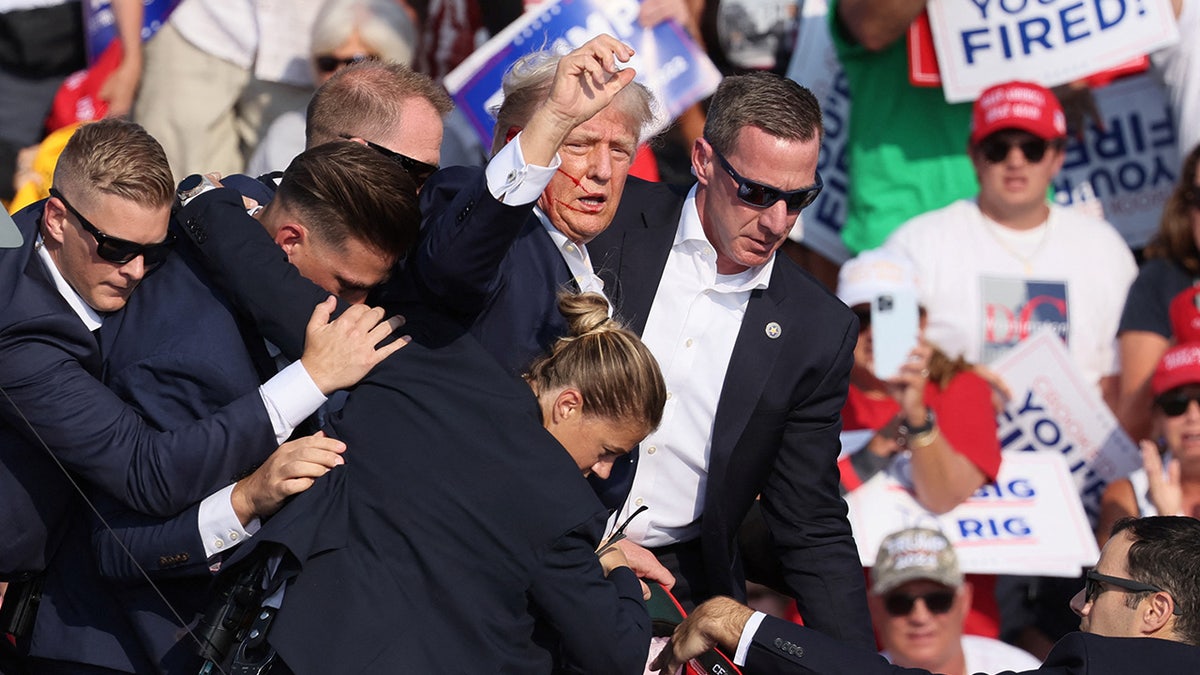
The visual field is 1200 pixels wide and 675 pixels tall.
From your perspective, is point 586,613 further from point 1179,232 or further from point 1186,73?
point 1186,73

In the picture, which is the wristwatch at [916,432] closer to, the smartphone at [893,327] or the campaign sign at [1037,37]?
the smartphone at [893,327]

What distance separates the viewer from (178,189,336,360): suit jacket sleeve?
4.01 meters

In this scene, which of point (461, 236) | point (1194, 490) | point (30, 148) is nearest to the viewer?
point (461, 236)

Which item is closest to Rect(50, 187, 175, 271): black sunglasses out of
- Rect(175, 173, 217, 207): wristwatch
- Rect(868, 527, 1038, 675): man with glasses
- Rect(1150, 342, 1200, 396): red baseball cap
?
Rect(175, 173, 217, 207): wristwatch

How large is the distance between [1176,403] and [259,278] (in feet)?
12.7

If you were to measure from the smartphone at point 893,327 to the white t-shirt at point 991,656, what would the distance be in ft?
3.41

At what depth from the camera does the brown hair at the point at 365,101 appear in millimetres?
4846

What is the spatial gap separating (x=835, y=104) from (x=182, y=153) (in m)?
2.71

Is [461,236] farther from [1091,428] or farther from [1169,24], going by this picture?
[1169,24]

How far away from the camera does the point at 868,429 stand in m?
6.67

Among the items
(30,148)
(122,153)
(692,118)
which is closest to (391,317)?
(122,153)

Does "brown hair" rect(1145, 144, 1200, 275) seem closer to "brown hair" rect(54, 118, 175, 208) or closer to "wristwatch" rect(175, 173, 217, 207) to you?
"wristwatch" rect(175, 173, 217, 207)

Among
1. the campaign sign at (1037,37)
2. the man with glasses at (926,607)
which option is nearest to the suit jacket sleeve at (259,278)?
the man with glasses at (926,607)

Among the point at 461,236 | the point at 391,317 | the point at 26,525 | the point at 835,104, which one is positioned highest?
the point at 461,236
